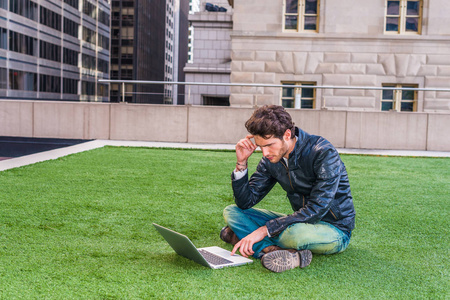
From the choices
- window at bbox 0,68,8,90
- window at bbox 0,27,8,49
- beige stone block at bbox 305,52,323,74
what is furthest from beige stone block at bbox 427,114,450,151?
window at bbox 0,27,8,49

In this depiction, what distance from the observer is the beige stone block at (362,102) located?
19.1 meters

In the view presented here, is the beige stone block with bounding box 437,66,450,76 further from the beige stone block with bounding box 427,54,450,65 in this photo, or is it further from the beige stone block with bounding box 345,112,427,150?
the beige stone block with bounding box 345,112,427,150

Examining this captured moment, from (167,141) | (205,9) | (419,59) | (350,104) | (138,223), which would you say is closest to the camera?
(138,223)

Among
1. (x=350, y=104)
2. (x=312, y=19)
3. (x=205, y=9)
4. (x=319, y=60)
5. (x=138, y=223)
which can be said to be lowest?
(x=138, y=223)

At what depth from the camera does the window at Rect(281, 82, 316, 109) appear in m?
17.6

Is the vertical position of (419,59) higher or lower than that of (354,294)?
higher

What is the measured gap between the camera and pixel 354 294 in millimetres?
3758

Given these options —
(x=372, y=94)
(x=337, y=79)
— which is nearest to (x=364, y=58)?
(x=337, y=79)

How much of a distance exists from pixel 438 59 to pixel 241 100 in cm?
1197

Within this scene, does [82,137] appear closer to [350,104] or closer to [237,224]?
[350,104]

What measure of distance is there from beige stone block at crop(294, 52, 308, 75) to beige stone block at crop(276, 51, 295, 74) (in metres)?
0.19

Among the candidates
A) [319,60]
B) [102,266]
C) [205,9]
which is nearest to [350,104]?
[319,60]

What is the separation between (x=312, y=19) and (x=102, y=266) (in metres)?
23.4

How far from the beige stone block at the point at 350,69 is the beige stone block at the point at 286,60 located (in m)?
2.10
